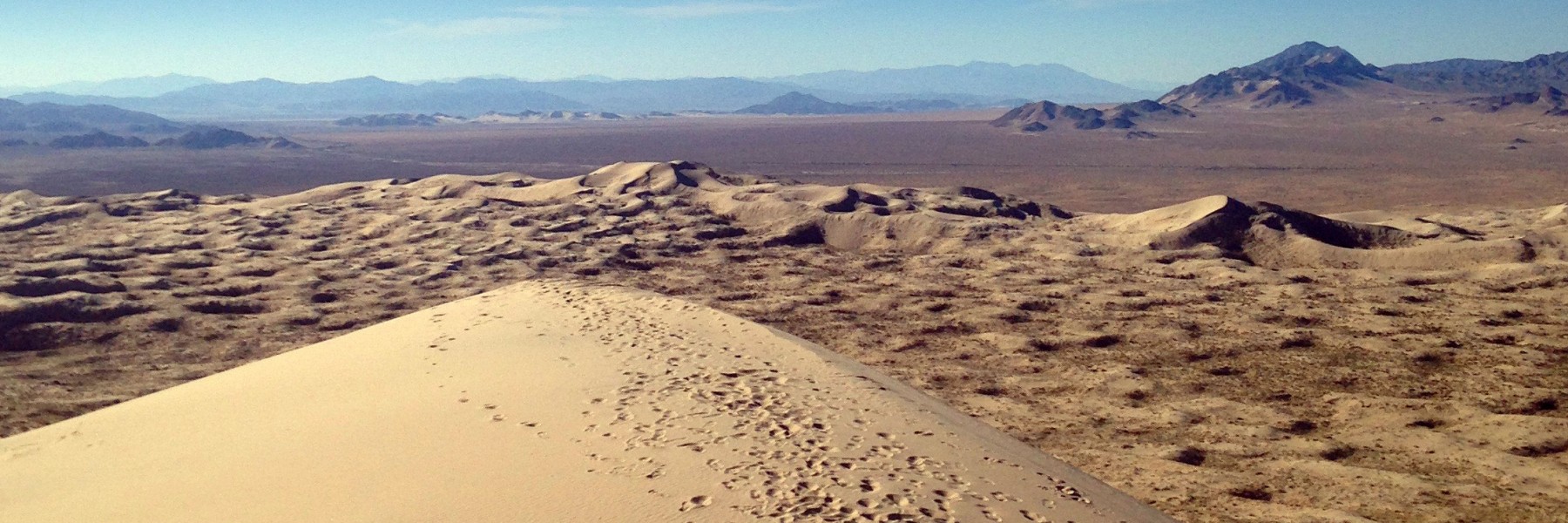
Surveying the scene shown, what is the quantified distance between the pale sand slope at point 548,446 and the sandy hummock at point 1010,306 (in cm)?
15

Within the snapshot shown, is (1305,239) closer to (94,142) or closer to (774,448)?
(774,448)

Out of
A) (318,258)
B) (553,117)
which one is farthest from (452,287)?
(553,117)

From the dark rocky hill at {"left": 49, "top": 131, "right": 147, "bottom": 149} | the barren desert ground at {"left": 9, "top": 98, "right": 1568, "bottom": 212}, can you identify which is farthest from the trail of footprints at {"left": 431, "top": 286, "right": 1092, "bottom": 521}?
the dark rocky hill at {"left": 49, "top": 131, "right": 147, "bottom": 149}

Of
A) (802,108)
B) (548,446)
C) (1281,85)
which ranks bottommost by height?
(548,446)

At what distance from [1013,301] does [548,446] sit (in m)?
8.30

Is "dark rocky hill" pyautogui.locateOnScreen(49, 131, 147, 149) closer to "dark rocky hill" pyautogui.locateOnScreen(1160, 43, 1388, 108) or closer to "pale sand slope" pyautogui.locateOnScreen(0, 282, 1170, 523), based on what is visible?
"pale sand slope" pyautogui.locateOnScreen(0, 282, 1170, 523)

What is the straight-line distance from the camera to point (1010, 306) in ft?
40.3

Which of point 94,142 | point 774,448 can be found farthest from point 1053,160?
point 94,142

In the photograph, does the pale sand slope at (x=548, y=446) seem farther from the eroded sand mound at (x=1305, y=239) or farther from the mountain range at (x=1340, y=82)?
the mountain range at (x=1340, y=82)

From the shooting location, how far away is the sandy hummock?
723 centimetres

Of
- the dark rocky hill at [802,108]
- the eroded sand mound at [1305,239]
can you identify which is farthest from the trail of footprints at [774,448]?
the dark rocky hill at [802,108]

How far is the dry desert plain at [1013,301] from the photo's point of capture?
738 centimetres

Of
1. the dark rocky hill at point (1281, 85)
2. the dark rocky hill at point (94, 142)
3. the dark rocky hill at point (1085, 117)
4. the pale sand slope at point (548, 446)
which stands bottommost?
the dark rocky hill at point (94, 142)

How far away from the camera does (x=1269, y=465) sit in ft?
23.3
